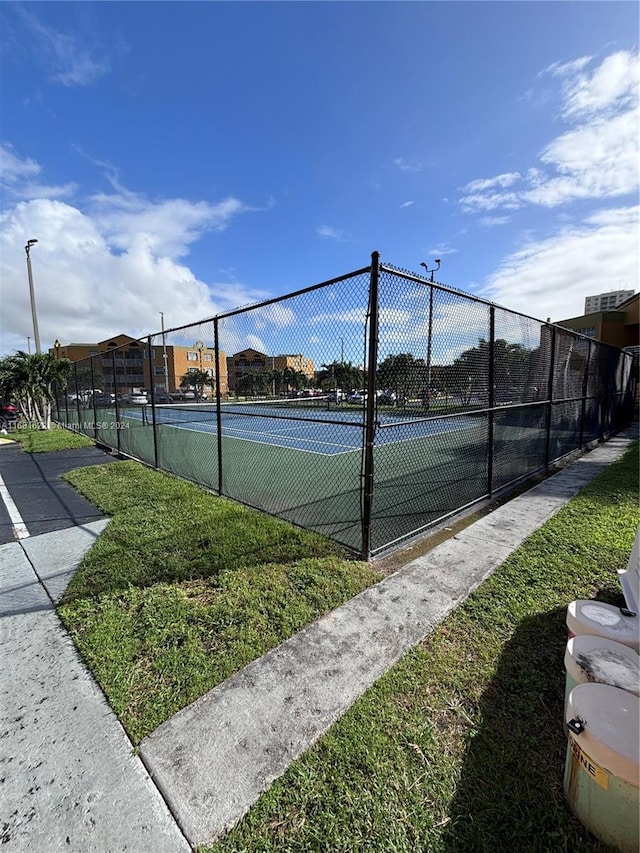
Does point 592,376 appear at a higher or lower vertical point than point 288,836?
higher

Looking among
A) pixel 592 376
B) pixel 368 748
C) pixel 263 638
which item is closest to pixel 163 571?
pixel 263 638

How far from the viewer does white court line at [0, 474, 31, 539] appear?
4117mm

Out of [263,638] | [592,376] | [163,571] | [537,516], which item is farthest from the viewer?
[592,376]

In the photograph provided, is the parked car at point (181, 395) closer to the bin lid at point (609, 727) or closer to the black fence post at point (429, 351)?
the black fence post at point (429, 351)

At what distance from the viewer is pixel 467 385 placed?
4.42m

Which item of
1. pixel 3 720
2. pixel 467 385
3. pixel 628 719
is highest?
pixel 467 385

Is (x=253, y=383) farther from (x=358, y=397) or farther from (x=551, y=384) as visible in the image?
(x=551, y=384)

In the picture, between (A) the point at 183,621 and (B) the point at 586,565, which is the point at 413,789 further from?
(B) the point at 586,565

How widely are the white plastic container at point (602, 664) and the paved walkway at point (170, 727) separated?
906 millimetres

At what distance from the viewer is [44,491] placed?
5758 millimetres

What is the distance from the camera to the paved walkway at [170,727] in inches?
54.2

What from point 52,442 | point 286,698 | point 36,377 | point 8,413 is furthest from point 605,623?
point 8,413

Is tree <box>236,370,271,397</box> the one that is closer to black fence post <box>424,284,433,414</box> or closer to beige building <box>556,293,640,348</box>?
black fence post <box>424,284,433,414</box>

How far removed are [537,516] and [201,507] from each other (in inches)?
157
